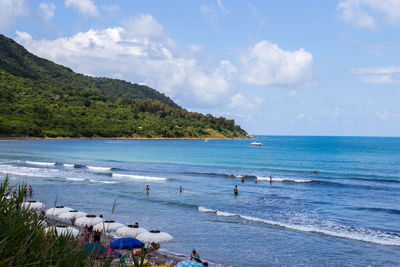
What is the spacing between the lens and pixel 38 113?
159000 millimetres

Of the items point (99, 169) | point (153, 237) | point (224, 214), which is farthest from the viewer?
point (99, 169)

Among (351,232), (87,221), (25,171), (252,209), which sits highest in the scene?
(87,221)

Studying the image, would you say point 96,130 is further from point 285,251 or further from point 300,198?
point 285,251

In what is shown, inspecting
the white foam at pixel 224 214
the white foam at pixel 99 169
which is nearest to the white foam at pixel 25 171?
the white foam at pixel 99 169

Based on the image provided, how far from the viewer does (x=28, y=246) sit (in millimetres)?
4887

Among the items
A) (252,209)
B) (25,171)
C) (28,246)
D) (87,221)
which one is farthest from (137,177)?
(28,246)

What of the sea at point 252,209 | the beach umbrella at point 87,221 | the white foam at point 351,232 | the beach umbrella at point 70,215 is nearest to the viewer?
the sea at point 252,209

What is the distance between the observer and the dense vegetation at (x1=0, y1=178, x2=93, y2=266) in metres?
4.71

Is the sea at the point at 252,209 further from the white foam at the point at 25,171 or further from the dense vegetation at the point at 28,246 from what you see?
the dense vegetation at the point at 28,246

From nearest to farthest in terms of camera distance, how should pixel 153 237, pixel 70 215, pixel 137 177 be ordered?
1. pixel 153 237
2. pixel 70 215
3. pixel 137 177

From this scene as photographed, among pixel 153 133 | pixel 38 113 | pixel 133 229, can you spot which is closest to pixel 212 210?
pixel 133 229

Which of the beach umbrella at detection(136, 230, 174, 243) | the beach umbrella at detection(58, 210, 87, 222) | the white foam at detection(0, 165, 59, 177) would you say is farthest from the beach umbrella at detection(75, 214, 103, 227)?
the white foam at detection(0, 165, 59, 177)

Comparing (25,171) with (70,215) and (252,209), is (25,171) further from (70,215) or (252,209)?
(252,209)

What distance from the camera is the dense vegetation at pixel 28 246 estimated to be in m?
4.71
